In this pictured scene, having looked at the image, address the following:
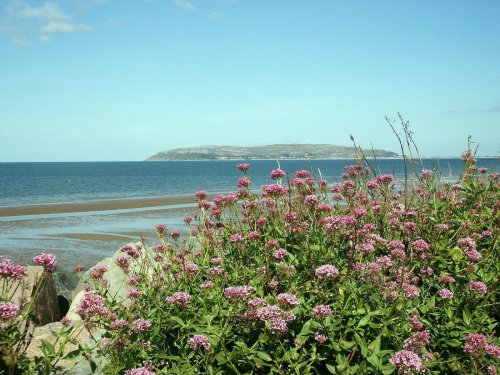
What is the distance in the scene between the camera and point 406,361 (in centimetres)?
308

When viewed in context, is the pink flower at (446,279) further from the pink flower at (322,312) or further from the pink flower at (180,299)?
the pink flower at (180,299)

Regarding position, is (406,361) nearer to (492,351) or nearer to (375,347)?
(375,347)

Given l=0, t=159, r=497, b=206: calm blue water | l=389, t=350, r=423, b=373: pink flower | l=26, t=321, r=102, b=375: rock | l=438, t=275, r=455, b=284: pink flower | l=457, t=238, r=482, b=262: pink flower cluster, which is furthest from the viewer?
l=0, t=159, r=497, b=206: calm blue water

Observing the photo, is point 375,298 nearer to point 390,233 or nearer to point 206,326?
point 206,326

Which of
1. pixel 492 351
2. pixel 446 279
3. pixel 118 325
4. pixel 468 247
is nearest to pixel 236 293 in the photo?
pixel 118 325

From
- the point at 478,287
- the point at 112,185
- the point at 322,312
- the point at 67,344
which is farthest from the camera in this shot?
the point at 112,185

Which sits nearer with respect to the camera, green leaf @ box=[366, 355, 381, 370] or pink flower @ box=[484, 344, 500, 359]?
green leaf @ box=[366, 355, 381, 370]

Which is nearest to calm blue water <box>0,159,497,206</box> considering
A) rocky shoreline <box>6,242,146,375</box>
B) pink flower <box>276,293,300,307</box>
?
pink flower <box>276,293,300,307</box>

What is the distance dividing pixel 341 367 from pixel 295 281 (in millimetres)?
1222

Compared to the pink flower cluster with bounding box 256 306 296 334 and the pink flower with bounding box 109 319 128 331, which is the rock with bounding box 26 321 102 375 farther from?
the pink flower cluster with bounding box 256 306 296 334

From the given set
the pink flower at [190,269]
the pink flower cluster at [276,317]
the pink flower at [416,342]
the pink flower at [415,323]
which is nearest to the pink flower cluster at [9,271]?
the pink flower at [190,269]

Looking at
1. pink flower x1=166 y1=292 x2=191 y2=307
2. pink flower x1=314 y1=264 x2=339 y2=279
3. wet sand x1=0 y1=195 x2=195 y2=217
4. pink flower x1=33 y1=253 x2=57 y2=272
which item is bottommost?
wet sand x1=0 y1=195 x2=195 y2=217

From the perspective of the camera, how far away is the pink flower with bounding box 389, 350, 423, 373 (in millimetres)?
3051

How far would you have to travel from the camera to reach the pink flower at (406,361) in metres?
3.05
